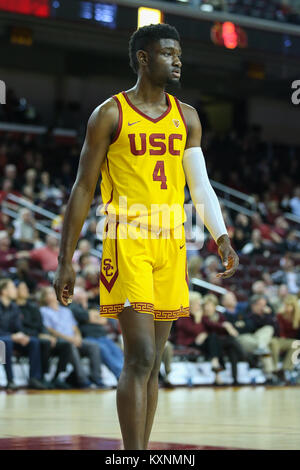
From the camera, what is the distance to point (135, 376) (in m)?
3.84

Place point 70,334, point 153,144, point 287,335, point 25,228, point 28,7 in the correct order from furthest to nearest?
point 28,7 → point 25,228 → point 287,335 → point 70,334 → point 153,144

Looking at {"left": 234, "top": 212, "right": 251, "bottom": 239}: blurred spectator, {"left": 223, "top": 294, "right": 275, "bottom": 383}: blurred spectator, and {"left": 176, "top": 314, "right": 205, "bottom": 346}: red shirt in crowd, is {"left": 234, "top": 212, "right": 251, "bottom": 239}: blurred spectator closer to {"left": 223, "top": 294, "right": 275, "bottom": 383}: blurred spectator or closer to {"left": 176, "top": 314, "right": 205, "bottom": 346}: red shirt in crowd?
{"left": 223, "top": 294, "right": 275, "bottom": 383}: blurred spectator

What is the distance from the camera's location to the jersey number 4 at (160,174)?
159 inches

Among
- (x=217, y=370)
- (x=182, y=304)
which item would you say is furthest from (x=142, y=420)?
(x=217, y=370)

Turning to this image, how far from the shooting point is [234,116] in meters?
26.5

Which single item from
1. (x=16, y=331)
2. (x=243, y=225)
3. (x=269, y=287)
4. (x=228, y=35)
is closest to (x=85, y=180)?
(x=16, y=331)

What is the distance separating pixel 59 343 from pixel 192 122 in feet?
24.1

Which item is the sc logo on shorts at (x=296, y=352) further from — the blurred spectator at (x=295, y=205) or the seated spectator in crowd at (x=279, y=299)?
the blurred spectator at (x=295, y=205)

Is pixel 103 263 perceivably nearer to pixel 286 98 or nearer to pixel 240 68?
pixel 240 68

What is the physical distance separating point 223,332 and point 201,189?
8904mm

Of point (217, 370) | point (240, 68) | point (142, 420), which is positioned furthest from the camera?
point (240, 68)

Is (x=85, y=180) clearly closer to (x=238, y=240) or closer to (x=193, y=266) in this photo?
(x=193, y=266)

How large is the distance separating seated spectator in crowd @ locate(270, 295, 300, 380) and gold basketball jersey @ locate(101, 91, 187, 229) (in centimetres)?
961

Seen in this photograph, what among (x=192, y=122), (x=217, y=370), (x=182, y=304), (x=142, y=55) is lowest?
(x=217, y=370)
